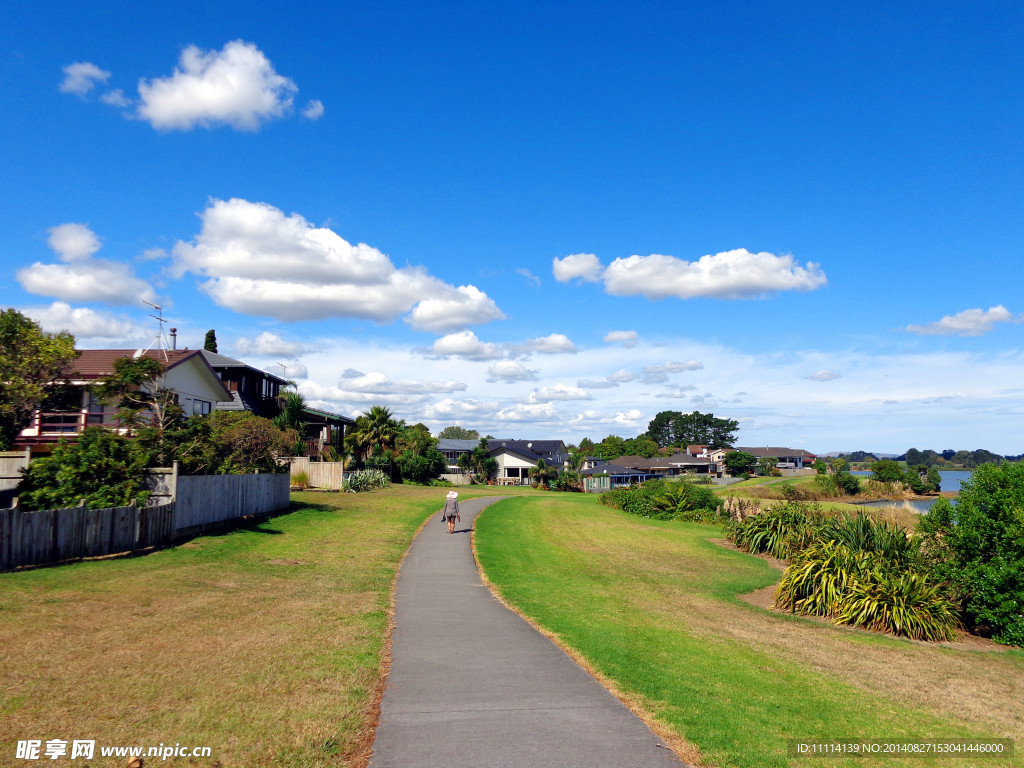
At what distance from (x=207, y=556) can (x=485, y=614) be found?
27.1ft

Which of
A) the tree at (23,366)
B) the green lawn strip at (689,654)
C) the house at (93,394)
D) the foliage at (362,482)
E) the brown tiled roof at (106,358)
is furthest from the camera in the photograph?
the foliage at (362,482)

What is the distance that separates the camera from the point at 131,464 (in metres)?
17.3

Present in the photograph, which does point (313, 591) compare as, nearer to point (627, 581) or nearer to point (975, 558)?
point (627, 581)

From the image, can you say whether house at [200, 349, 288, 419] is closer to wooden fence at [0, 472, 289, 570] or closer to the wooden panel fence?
wooden fence at [0, 472, 289, 570]

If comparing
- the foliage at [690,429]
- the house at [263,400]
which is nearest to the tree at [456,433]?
the foliage at [690,429]

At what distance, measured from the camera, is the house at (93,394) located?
25.2m

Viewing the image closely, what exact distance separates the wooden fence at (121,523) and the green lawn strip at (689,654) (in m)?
8.30

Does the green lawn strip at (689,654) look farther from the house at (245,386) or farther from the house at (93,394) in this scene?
the house at (245,386)

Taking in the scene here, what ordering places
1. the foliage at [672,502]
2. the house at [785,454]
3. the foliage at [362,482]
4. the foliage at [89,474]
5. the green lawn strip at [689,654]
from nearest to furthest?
the green lawn strip at [689,654] < the foliage at [89,474] < the foliage at [672,502] < the foliage at [362,482] < the house at [785,454]

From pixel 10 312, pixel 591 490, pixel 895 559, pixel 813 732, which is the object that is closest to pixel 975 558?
pixel 895 559

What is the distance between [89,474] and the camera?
656 inches

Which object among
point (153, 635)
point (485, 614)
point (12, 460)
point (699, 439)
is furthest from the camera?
point (699, 439)

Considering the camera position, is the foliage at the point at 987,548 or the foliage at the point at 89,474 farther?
the foliage at the point at 89,474

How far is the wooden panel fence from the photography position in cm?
1280
